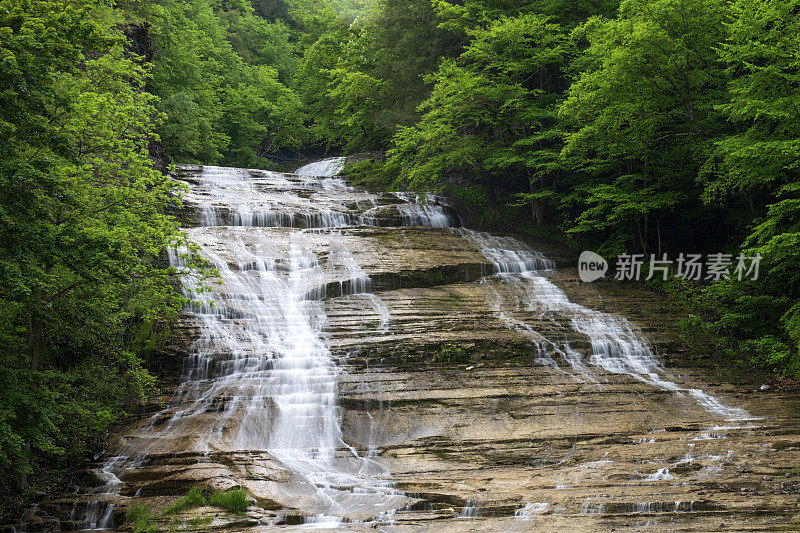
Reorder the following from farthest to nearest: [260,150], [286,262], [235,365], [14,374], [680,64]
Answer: [260,150] < [286,262] < [680,64] < [235,365] < [14,374]

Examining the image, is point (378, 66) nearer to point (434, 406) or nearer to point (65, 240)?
point (434, 406)

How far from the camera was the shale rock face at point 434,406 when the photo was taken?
23.9 ft

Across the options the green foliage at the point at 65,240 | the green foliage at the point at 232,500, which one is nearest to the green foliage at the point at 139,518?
the green foliage at the point at 232,500

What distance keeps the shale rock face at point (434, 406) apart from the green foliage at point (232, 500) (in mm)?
174

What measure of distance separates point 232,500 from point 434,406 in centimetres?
456

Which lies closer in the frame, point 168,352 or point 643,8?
point 168,352

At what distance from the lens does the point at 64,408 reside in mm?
8531

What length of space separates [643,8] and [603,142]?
151 inches

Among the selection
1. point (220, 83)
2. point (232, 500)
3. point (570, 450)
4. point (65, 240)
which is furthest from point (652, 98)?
point (220, 83)

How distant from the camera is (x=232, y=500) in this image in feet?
24.9

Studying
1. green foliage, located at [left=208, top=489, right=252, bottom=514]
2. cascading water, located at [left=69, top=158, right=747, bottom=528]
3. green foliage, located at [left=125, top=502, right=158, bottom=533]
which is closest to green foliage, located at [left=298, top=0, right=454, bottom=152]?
cascading water, located at [left=69, top=158, right=747, bottom=528]

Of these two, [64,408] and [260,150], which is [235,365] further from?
[260,150]

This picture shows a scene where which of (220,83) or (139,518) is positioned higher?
(220,83)

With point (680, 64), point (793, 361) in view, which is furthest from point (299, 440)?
point (680, 64)
